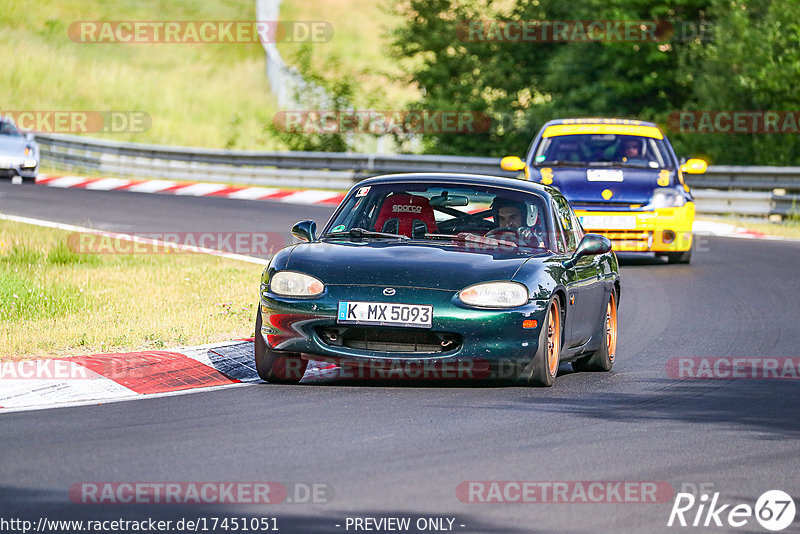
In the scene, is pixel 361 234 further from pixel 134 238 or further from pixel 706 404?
pixel 134 238

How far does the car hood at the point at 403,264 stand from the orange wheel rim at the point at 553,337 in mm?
383

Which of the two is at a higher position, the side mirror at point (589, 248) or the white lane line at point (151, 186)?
the side mirror at point (589, 248)

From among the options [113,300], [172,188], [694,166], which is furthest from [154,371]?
[172,188]

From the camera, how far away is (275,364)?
9188 millimetres

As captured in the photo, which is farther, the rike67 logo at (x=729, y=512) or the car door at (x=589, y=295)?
the car door at (x=589, y=295)

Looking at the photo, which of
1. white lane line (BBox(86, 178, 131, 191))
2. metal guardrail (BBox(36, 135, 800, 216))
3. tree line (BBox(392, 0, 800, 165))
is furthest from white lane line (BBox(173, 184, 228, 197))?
tree line (BBox(392, 0, 800, 165))

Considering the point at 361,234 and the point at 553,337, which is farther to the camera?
the point at 361,234

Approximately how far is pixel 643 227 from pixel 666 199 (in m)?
0.45

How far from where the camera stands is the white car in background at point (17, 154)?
30.6 meters

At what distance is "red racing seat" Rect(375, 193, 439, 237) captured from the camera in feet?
33.1

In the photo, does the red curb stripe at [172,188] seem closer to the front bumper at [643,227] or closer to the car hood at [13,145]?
the car hood at [13,145]

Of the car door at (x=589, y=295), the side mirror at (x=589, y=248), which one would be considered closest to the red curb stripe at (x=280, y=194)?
the car door at (x=589, y=295)

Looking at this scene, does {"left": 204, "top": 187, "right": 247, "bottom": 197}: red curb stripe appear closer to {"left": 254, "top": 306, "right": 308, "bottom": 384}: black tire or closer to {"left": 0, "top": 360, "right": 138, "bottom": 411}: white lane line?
{"left": 254, "top": 306, "right": 308, "bottom": 384}: black tire

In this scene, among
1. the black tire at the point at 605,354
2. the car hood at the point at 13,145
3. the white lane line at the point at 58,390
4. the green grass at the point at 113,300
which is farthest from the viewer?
the car hood at the point at 13,145
